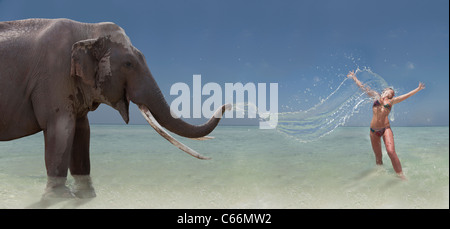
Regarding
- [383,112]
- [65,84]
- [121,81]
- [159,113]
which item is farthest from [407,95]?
[65,84]

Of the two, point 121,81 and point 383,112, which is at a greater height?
point 121,81

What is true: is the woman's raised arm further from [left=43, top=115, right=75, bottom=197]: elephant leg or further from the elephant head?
[left=43, top=115, right=75, bottom=197]: elephant leg

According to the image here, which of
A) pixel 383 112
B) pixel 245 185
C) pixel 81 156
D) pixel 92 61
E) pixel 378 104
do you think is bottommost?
pixel 245 185

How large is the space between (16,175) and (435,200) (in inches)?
272

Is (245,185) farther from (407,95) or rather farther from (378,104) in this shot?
(407,95)

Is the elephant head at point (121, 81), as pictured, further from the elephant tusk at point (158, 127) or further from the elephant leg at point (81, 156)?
the elephant leg at point (81, 156)

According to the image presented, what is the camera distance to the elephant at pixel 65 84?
4.23 m

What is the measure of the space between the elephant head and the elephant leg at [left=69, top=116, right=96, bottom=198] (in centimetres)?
53

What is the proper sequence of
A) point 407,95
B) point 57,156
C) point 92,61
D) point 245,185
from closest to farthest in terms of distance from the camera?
point 57,156
point 92,61
point 245,185
point 407,95

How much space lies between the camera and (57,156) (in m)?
4.17

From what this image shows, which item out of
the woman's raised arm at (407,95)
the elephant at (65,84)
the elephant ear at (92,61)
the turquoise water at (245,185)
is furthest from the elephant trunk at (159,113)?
the woman's raised arm at (407,95)

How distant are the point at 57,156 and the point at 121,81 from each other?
1.21m

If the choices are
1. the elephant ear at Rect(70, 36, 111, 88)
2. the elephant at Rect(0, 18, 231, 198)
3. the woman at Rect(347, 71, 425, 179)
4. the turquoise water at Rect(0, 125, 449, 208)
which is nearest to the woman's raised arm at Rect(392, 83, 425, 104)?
the woman at Rect(347, 71, 425, 179)

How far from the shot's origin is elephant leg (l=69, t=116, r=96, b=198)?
5100mm
